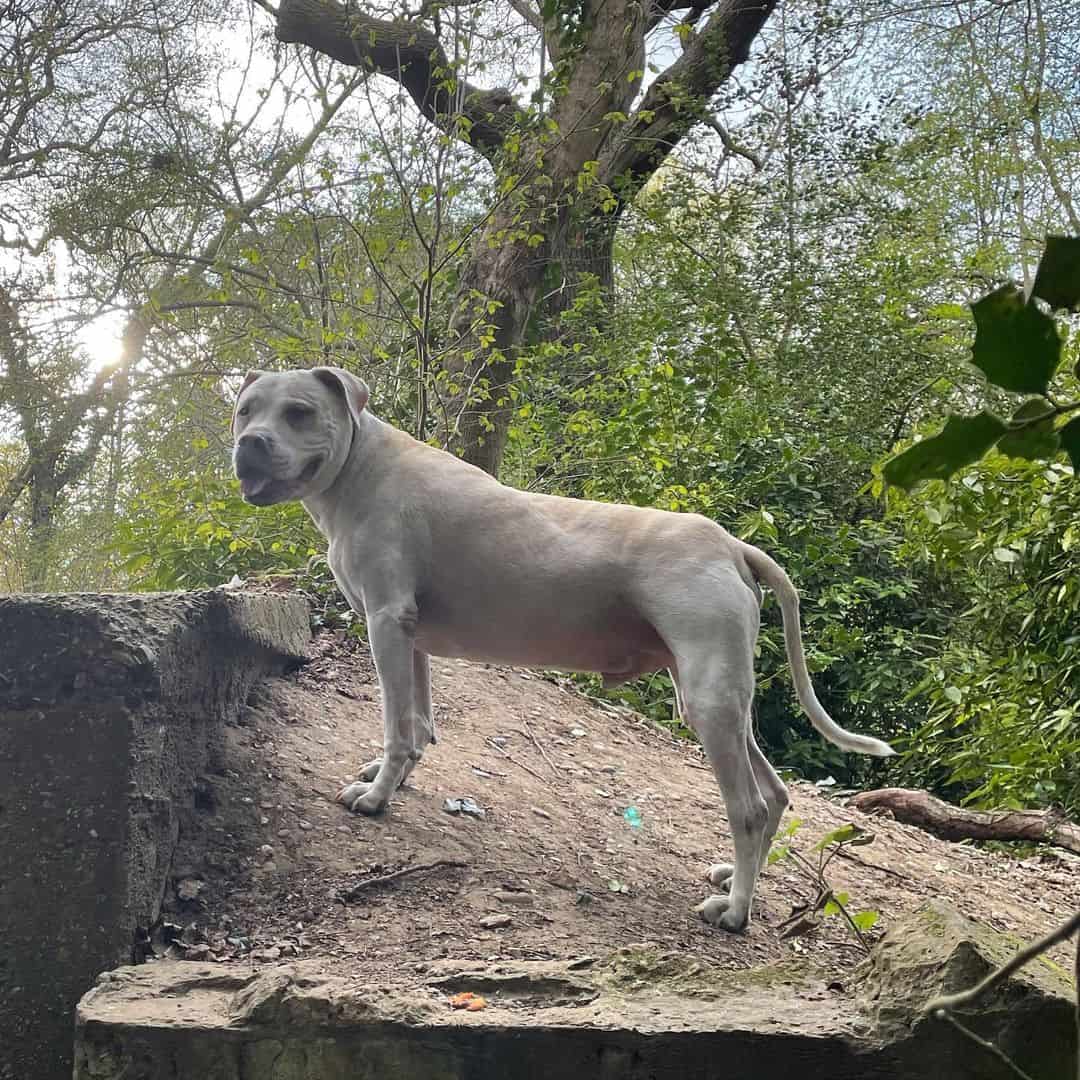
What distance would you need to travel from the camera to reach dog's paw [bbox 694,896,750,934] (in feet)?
9.46

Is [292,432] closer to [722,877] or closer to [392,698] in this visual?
[392,698]

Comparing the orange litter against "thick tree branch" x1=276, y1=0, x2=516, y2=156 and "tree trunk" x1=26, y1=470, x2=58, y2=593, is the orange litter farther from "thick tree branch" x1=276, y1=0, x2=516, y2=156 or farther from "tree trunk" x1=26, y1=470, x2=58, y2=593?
"thick tree branch" x1=276, y1=0, x2=516, y2=156

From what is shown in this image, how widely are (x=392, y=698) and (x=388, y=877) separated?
0.54 m

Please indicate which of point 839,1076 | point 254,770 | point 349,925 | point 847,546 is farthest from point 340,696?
point 847,546

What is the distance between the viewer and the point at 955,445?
583 millimetres

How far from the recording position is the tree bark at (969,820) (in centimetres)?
455

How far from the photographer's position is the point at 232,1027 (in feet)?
6.50

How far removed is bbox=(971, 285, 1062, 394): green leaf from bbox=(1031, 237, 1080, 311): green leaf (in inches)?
0.7

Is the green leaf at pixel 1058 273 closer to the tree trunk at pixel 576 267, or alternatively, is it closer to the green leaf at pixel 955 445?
the green leaf at pixel 955 445

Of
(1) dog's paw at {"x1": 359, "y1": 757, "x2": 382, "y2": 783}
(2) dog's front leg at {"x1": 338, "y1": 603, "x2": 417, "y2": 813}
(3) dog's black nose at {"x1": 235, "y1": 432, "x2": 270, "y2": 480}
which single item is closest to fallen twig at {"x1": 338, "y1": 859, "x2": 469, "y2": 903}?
(2) dog's front leg at {"x1": 338, "y1": 603, "x2": 417, "y2": 813}

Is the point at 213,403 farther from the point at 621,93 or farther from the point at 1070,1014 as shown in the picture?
the point at 1070,1014

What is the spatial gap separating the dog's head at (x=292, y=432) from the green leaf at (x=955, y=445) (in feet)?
8.48

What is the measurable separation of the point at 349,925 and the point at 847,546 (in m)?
4.99

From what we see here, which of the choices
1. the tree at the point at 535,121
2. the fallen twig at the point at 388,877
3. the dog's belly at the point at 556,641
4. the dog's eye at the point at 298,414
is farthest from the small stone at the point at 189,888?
the tree at the point at 535,121
